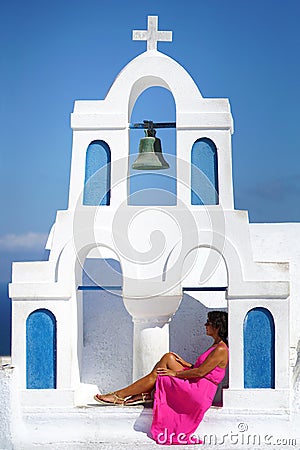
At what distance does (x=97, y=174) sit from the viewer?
8867 millimetres

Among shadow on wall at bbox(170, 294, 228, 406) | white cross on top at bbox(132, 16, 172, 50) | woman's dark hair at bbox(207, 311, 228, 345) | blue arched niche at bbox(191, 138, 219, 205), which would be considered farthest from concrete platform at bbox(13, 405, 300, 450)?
white cross on top at bbox(132, 16, 172, 50)

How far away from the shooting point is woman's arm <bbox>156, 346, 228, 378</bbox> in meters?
8.38

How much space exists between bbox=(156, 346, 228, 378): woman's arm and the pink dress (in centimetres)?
4

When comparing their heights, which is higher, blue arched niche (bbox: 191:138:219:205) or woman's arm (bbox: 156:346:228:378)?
blue arched niche (bbox: 191:138:219:205)

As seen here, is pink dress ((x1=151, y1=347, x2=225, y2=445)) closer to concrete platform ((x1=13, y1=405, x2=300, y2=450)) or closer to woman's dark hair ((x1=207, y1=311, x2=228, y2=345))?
concrete platform ((x1=13, y1=405, x2=300, y2=450))

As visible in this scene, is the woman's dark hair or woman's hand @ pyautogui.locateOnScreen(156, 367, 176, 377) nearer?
woman's hand @ pyautogui.locateOnScreen(156, 367, 176, 377)

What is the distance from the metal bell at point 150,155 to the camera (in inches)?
364

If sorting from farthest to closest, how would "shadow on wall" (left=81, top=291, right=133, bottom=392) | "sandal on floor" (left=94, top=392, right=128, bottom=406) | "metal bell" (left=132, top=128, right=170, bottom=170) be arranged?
"shadow on wall" (left=81, top=291, right=133, bottom=392), "metal bell" (left=132, top=128, right=170, bottom=170), "sandal on floor" (left=94, top=392, right=128, bottom=406)

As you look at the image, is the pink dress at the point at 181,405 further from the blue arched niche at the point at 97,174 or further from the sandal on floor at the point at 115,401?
the blue arched niche at the point at 97,174

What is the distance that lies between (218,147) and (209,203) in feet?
1.79

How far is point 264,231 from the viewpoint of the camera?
1131 cm

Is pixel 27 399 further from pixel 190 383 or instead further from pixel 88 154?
pixel 88 154

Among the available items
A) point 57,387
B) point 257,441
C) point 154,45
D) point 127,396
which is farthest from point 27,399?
point 154,45

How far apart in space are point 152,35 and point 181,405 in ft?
11.7
